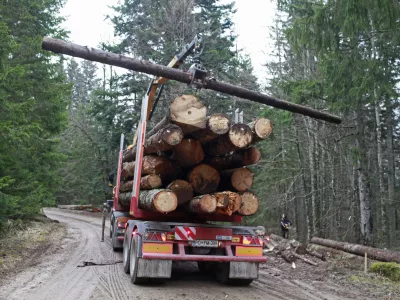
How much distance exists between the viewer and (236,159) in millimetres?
7766

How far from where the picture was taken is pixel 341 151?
1786 centimetres

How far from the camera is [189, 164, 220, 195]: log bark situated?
745 centimetres

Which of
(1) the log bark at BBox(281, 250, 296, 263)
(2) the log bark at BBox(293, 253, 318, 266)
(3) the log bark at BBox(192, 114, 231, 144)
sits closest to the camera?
(3) the log bark at BBox(192, 114, 231, 144)

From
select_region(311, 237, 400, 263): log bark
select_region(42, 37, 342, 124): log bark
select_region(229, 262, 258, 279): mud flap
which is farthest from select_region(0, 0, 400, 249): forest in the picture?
select_region(229, 262, 258, 279): mud flap

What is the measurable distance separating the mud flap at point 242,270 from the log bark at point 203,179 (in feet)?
4.81

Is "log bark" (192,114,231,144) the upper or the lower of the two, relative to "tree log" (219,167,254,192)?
upper

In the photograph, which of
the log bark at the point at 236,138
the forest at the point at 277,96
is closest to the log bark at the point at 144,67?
the log bark at the point at 236,138

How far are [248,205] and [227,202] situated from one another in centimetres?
72

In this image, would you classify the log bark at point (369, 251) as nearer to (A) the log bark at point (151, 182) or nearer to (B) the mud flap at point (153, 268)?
(B) the mud flap at point (153, 268)

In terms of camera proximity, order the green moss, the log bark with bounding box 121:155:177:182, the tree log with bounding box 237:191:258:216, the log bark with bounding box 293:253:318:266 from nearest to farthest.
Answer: the tree log with bounding box 237:191:258:216, the log bark with bounding box 121:155:177:182, the green moss, the log bark with bounding box 293:253:318:266

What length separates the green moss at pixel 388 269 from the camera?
8516mm

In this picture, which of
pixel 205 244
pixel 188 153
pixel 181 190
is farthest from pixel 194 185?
pixel 205 244

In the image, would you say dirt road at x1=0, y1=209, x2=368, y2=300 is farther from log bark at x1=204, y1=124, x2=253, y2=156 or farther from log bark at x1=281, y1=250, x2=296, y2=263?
log bark at x1=204, y1=124, x2=253, y2=156

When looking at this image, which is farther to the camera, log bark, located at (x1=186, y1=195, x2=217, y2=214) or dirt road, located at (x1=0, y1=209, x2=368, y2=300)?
log bark, located at (x1=186, y1=195, x2=217, y2=214)
